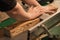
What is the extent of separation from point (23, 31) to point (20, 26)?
4 cm

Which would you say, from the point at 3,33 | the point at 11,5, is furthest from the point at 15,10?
the point at 3,33

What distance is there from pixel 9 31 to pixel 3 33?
8cm

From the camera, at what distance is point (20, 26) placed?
101cm

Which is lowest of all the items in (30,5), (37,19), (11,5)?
(11,5)

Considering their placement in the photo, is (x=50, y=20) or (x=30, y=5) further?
(x=30, y=5)

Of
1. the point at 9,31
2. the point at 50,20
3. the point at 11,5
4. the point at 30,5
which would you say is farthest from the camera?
the point at 30,5

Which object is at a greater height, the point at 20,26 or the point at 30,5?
the point at 30,5

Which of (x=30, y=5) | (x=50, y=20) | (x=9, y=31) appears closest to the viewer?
(x=50, y=20)

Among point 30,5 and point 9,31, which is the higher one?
point 30,5

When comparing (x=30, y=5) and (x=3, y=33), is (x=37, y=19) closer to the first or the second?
(x=30, y=5)

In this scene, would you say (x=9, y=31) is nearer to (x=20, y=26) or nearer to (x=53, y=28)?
(x=20, y=26)

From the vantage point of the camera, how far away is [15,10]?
80 centimetres

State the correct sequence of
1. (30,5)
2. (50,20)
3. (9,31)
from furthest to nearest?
1. (30,5)
2. (9,31)
3. (50,20)

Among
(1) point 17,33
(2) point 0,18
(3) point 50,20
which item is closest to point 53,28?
(3) point 50,20
